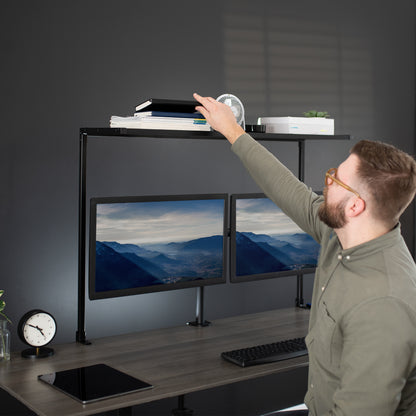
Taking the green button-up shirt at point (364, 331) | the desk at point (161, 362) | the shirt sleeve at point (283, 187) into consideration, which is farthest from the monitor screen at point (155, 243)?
the green button-up shirt at point (364, 331)

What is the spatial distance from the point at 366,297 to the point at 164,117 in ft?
4.21

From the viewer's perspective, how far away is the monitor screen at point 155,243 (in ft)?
7.81

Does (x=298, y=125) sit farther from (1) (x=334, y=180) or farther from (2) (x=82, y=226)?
(1) (x=334, y=180)

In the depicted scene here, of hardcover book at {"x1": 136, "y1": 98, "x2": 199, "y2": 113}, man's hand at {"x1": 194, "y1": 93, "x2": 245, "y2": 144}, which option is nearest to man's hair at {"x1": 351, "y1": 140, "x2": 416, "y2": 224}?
man's hand at {"x1": 194, "y1": 93, "x2": 245, "y2": 144}

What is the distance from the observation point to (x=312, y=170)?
3.68 metres

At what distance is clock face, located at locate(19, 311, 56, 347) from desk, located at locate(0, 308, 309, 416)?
0.07 m

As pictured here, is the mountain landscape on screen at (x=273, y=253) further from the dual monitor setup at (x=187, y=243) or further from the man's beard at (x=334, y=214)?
the man's beard at (x=334, y=214)

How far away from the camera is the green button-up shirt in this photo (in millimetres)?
1304

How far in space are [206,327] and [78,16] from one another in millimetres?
1460

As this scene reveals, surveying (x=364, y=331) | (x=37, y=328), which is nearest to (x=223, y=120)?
(x=364, y=331)

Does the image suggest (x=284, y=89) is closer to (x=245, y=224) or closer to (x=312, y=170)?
(x=312, y=170)

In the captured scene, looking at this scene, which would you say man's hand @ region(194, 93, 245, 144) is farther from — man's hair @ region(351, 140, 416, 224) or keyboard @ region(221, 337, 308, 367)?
keyboard @ region(221, 337, 308, 367)

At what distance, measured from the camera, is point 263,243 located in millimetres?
2838

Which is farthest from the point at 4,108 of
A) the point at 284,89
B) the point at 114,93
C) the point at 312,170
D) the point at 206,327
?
the point at 312,170
